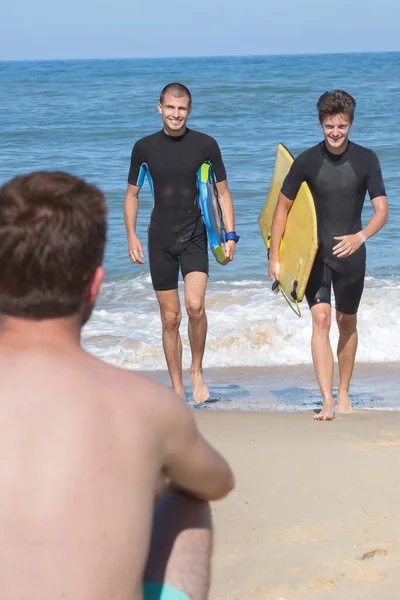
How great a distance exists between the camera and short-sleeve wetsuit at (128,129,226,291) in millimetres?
6480

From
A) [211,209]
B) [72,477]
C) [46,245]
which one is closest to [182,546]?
[72,477]

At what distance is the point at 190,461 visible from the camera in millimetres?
1949

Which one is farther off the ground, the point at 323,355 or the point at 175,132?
the point at 175,132

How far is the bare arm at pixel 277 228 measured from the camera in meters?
6.24

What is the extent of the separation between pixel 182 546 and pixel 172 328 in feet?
15.0

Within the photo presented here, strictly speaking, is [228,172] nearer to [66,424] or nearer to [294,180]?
[294,180]

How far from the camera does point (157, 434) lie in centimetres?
182

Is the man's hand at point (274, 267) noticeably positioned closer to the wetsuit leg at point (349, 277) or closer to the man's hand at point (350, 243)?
the wetsuit leg at point (349, 277)

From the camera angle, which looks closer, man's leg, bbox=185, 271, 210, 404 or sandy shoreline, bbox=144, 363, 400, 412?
man's leg, bbox=185, 271, 210, 404

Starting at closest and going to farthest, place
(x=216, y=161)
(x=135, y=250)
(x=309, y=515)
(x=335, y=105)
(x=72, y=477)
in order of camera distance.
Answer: (x=72, y=477) → (x=309, y=515) → (x=335, y=105) → (x=135, y=250) → (x=216, y=161)

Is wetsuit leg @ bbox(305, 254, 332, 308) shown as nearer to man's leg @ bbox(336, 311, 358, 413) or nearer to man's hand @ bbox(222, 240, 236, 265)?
man's leg @ bbox(336, 311, 358, 413)

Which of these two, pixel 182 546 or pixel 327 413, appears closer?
pixel 182 546

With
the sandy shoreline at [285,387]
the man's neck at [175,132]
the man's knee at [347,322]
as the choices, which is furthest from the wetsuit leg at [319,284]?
the man's neck at [175,132]

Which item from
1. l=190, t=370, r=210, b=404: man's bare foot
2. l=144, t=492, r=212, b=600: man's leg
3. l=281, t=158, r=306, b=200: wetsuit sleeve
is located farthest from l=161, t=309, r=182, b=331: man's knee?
l=144, t=492, r=212, b=600: man's leg
